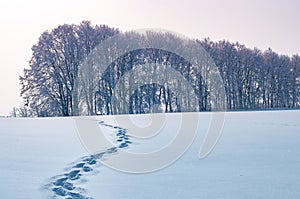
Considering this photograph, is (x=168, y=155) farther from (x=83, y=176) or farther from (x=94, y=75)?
(x=94, y=75)

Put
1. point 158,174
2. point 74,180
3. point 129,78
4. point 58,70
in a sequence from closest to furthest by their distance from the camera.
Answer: point 74,180
point 158,174
point 58,70
point 129,78

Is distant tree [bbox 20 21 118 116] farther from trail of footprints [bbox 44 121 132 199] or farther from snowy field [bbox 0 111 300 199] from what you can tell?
trail of footprints [bbox 44 121 132 199]

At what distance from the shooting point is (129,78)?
1176 inches

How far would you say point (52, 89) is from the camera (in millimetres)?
27094

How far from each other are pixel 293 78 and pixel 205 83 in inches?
517

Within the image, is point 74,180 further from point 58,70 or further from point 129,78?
point 129,78

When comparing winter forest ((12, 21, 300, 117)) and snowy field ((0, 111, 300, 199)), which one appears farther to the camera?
winter forest ((12, 21, 300, 117))

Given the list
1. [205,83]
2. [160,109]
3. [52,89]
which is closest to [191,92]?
[205,83]

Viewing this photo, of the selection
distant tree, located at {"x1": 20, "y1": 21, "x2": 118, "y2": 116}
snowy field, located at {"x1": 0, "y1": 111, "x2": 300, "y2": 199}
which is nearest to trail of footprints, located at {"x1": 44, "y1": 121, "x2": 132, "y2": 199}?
snowy field, located at {"x1": 0, "y1": 111, "x2": 300, "y2": 199}

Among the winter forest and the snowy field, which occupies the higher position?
the winter forest

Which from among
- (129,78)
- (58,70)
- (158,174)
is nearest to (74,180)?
(158,174)

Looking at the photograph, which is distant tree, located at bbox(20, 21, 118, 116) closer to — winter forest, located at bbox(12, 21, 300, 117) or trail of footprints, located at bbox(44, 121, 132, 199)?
winter forest, located at bbox(12, 21, 300, 117)

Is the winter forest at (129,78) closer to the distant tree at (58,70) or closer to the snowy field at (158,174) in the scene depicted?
the distant tree at (58,70)

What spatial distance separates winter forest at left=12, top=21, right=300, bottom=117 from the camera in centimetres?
2694
